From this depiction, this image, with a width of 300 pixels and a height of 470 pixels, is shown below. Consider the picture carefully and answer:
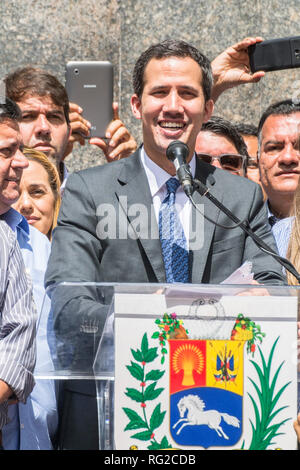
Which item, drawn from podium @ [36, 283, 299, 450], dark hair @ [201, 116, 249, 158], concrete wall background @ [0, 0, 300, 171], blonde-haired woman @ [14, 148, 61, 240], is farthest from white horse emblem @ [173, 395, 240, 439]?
concrete wall background @ [0, 0, 300, 171]

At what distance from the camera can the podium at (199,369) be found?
2289mm

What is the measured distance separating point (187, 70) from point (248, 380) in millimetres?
1632

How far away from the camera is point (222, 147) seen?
495cm

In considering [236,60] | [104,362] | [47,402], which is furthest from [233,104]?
[104,362]

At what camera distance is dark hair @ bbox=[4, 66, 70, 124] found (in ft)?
15.2

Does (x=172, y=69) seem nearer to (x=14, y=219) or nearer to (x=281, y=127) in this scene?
(x=14, y=219)

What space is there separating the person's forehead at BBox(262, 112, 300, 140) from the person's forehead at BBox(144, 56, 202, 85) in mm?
979

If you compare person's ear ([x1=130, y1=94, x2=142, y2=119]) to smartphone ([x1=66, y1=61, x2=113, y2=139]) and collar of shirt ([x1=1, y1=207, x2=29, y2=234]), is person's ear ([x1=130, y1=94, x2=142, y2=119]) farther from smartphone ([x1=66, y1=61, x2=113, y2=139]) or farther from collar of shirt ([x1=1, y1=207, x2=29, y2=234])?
smartphone ([x1=66, y1=61, x2=113, y2=139])

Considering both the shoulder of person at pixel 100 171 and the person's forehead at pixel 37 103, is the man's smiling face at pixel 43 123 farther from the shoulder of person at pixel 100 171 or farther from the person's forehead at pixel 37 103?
the shoulder of person at pixel 100 171

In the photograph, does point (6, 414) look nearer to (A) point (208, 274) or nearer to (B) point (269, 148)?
(A) point (208, 274)

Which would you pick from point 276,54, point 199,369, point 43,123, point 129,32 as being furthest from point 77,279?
point 129,32

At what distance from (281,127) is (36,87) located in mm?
1196

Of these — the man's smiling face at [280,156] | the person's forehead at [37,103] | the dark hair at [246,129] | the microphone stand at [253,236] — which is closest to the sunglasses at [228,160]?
the man's smiling face at [280,156]

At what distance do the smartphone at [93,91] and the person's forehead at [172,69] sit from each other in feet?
3.62
